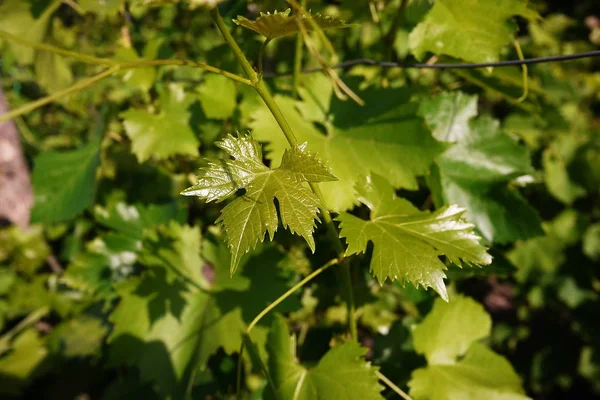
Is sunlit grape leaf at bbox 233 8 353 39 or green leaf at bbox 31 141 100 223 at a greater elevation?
sunlit grape leaf at bbox 233 8 353 39

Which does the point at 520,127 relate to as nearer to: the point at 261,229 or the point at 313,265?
the point at 313,265

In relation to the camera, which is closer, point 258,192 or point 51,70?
point 258,192

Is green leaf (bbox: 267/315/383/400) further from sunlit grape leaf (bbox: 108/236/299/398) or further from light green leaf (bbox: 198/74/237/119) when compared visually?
light green leaf (bbox: 198/74/237/119)

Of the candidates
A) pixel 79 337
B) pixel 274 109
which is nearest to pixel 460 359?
pixel 274 109

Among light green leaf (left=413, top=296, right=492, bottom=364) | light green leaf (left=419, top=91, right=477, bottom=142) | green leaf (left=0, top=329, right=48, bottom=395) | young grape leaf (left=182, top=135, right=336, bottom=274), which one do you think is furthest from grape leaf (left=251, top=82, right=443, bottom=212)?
green leaf (left=0, top=329, right=48, bottom=395)

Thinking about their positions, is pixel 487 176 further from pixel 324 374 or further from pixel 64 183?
pixel 64 183

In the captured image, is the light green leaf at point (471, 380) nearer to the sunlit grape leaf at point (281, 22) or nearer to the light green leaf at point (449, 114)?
the light green leaf at point (449, 114)
